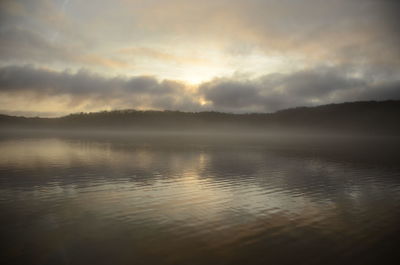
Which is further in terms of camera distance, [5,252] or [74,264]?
[5,252]

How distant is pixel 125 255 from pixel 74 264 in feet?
8.11

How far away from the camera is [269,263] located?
14.3 m

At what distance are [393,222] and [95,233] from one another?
70.6 feet

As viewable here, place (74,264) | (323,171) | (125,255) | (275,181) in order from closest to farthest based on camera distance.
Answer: (74,264) < (125,255) < (275,181) < (323,171)

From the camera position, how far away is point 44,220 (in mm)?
20062

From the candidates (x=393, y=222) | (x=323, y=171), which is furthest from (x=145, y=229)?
(x=323, y=171)

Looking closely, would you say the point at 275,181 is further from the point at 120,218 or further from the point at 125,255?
the point at 125,255

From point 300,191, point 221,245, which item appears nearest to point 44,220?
point 221,245

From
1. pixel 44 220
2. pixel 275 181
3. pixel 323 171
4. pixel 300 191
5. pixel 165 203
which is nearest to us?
pixel 44 220

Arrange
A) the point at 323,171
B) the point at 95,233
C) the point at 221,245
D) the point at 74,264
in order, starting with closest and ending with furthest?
the point at 74,264
the point at 221,245
the point at 95,233
the point at 323,171

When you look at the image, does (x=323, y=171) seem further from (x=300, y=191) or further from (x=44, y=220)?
(x=44, y=220)

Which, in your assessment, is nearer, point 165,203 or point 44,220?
point 44,220

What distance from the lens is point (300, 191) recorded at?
102 ft

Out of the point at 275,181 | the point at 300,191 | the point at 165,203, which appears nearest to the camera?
the point at 165,203
